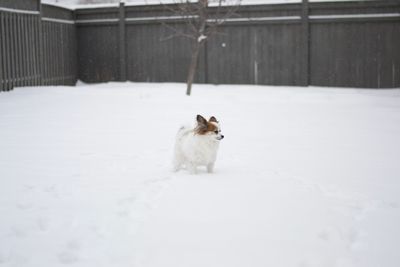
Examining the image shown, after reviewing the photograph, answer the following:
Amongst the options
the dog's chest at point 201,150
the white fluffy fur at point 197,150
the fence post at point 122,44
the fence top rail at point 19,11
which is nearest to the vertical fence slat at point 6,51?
the fence top rail at point 19,11

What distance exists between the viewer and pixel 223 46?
16844 mm

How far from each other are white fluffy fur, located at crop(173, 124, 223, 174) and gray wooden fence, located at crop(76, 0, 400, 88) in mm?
10252

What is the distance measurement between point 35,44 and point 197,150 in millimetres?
9804

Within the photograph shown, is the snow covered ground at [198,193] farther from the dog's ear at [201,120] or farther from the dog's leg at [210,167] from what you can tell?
the dog's ear at [201,120]

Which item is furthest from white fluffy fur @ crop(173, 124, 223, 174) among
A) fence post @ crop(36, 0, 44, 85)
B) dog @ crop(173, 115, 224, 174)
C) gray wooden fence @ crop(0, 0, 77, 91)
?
fence post @ crop(36, 0, 44, 85)

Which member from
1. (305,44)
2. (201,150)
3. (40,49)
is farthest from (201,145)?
(305,44)

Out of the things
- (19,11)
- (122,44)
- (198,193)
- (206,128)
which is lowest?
(198,193)

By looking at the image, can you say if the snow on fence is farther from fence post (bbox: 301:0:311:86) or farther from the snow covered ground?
the snow covered ground

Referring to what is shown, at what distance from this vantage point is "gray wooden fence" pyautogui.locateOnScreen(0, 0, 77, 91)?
13.3 metres

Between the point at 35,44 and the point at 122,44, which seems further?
the point at 122,44

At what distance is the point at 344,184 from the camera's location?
6008 millimetres

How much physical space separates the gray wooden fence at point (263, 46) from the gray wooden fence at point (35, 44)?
121 centimetres

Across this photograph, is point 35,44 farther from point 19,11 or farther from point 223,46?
point 223,46

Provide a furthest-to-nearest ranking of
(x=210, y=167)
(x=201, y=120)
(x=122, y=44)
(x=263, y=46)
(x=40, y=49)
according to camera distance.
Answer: (x=122, y=44) → (x=263, y=46) → (x=40, y=49) → (x=210, y=167) → (x=201, y=120)
